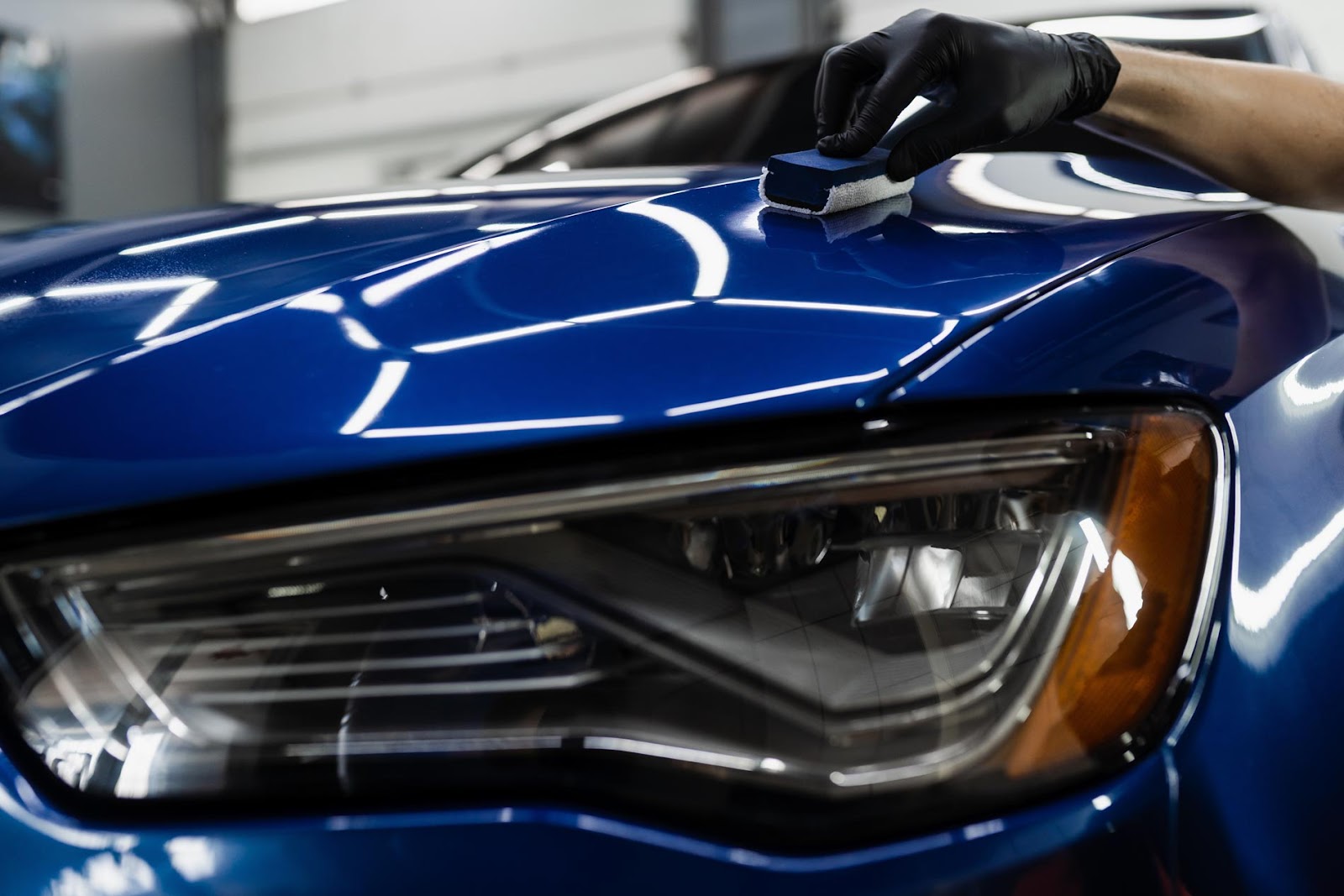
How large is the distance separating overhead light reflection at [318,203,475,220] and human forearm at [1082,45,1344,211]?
65cm

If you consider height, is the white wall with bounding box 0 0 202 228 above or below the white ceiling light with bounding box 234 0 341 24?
below

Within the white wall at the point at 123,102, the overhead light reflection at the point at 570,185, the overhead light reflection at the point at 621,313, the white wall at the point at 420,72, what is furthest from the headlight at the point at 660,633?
the white wall at the point at 123,102

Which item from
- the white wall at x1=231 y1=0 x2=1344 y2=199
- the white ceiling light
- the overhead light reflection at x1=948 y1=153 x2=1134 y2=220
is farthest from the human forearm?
the white ceiling light

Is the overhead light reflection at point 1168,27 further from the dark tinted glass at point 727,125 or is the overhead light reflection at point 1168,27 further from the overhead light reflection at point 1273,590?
the overhead light reflection at point 1273,590

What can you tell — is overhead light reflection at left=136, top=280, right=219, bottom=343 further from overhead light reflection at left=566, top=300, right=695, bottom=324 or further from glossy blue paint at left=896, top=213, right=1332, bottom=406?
glossy blue paint at left=896, top=213, right=1332, bottom=406

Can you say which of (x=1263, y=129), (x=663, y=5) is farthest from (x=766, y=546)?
(x=663, y=5)

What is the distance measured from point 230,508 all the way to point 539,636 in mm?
157

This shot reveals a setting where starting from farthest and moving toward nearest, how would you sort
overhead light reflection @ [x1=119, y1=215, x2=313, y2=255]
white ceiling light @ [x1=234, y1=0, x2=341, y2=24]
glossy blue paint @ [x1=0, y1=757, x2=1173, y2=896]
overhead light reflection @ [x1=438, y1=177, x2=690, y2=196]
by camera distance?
white ceiling light @ [x1=234, y1=0, x2=341, y2=24]
overhead light reflection @ [x1=438, y1=177, x2=690, y2=196]
overhead light reflection @ [x1=119, y1=215, x2=313, y2=255]
glossy blue paint @ [x1=0, y1=757, x2=1173, y2=896]

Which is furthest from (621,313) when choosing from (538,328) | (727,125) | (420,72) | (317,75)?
(317,75)

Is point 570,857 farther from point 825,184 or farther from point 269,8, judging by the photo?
point 269,8

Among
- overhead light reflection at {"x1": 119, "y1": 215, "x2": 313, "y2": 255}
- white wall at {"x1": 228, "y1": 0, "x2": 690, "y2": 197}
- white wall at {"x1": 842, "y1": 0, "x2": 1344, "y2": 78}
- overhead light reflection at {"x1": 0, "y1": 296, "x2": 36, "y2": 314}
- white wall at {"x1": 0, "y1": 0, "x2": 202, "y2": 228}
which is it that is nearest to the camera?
overhead light reflection at {"x1": 0, "y1": 296, "x2": 36, "y2": 314}

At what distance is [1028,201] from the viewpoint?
2.74ft

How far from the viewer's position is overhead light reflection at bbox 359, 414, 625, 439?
512 millimetres

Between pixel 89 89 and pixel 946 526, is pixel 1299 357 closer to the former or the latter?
pixel 946 526
